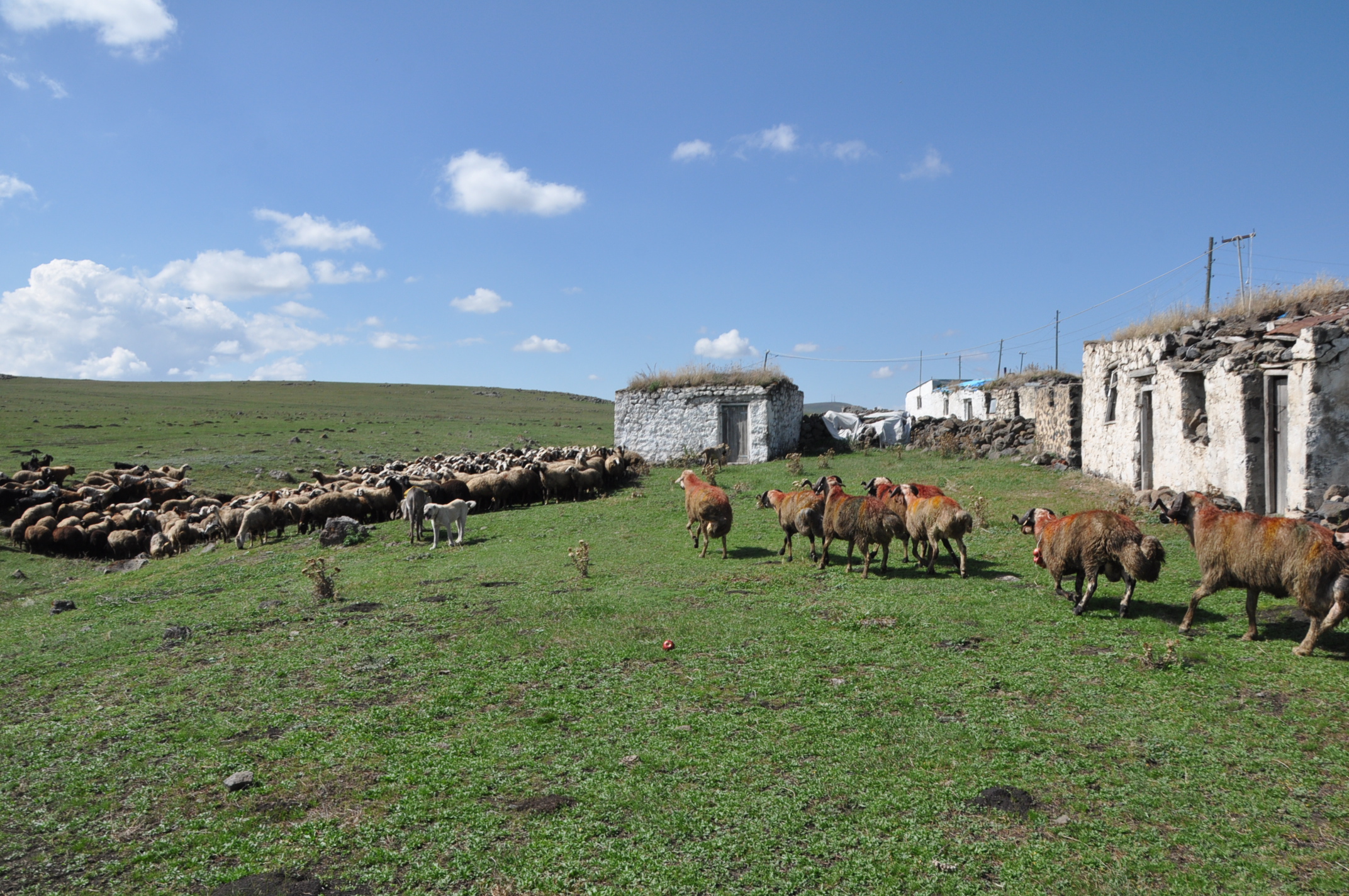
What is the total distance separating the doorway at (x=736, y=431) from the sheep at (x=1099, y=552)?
64.1ft

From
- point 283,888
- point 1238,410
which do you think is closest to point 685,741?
point 283,888

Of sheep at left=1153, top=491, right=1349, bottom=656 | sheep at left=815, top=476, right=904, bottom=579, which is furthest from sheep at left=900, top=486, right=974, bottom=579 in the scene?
sheep at left=1153, top=491, right=1349, bottom=656

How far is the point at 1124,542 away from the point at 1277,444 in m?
6.37

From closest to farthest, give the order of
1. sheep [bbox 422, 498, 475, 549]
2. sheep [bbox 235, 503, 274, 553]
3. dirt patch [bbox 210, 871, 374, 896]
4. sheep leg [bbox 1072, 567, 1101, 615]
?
dirt patch [bbox 210, 871, 374, 896]
sheep leg [bbox 1072, 567, 1101, 615]
sheep [bbox 422, 498, 475, 549]
sheep [bbox 235, 503, 274, 553]

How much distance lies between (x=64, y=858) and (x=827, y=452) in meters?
25.9

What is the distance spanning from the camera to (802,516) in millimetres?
12258

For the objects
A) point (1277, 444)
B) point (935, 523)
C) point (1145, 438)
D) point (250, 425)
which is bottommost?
point (935, 523)

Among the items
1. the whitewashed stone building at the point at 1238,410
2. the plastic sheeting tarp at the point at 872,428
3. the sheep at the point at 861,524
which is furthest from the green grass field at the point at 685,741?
the plastic sheeting tarp at the point at 872,428

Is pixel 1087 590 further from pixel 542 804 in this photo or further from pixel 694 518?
pixel 694 518

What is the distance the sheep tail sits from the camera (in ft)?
27.1

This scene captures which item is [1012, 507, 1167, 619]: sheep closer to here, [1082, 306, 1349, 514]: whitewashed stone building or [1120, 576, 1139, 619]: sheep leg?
[1120, 576, 1139, 619]: sheep leg

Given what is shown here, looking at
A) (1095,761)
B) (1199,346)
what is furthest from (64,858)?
(1199,346)

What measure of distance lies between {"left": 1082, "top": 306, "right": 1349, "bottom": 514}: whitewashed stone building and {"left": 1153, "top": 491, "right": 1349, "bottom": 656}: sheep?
5.26m

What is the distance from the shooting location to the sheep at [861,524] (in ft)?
36.5
